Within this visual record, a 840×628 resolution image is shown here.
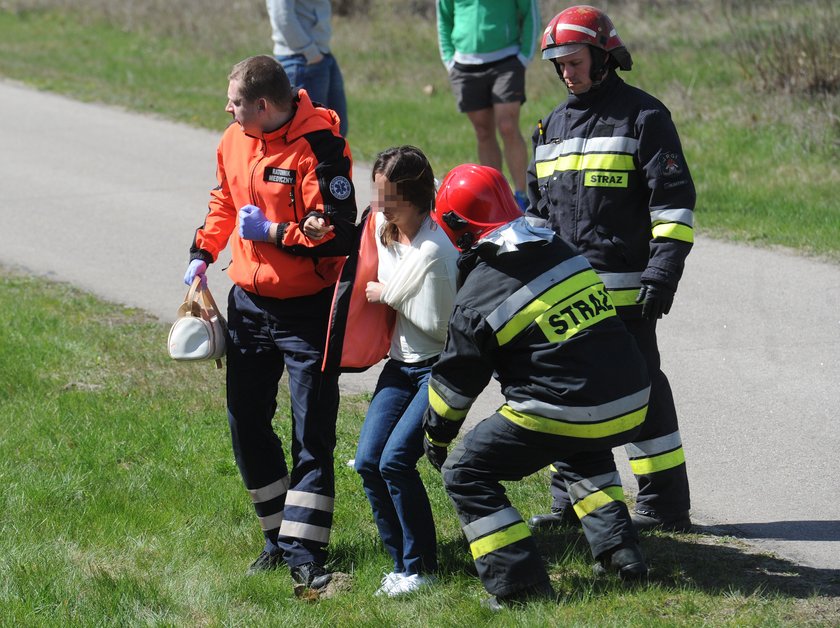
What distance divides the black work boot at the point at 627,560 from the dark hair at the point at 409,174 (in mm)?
1370

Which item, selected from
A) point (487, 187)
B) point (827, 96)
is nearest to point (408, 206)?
point (487, 187)

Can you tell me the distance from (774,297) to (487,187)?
4.43m

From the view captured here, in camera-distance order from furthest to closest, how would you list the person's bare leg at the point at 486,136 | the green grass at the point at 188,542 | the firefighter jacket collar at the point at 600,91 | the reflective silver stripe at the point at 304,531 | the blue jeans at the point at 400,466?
the person's bare leg at the point at 486,136
the firefighter jacket collar at the point at 600,91
the reflective silver stripe at the point at 304,531
the blue jeans at the point at 400,466
the green grass at the point at 188,542

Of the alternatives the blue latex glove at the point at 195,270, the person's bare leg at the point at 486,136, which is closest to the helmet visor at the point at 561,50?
the blue latex glove at the point at 195,270

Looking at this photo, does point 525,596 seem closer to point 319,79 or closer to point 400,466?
point 400,466

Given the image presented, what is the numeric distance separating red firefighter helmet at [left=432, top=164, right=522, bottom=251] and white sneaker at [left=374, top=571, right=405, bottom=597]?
4.18 ft

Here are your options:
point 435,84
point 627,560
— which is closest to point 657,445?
point 627,560

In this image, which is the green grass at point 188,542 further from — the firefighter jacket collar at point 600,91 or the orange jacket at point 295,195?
the firefighter jacket collar at point 600,91

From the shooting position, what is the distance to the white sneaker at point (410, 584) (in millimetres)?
4461

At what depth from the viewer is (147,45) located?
19328 millimetres

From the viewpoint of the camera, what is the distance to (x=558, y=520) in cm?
507

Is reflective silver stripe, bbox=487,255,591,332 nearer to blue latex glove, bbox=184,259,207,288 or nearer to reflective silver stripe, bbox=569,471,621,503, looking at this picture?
reflective silver stripe, bbox=569,471,621,503

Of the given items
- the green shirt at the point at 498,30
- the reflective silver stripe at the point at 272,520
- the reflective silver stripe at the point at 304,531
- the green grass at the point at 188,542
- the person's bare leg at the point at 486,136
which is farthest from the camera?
the person's bare leg at the point at 486,136

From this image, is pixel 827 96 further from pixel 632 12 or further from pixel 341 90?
pixel 632 12
